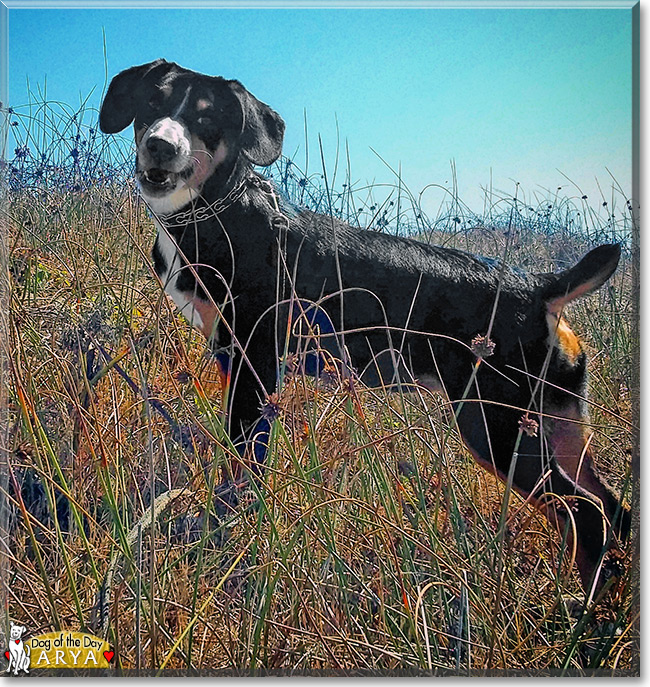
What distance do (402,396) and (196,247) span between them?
56cm

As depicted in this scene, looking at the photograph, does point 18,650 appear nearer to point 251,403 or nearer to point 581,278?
point 251,403

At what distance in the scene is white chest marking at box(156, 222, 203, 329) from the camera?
1.62 meters

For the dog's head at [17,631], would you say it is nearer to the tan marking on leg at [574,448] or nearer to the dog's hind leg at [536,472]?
the dog's hind leg at [536,472]

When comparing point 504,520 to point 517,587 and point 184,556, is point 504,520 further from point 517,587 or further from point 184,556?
point 184,556

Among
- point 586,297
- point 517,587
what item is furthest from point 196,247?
point 517,587

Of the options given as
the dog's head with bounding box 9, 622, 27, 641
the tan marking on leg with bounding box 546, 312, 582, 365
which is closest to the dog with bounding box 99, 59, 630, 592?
the tan marking on leg with bounding box 546, 312, 582, 365

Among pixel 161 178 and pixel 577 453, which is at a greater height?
pixel 161 178

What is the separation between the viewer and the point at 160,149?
1.56 meters

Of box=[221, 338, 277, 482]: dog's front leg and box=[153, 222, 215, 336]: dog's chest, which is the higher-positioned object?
box=[153, 222, 215, 336]: dog's chest

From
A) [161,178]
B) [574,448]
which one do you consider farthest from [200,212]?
[574,448]

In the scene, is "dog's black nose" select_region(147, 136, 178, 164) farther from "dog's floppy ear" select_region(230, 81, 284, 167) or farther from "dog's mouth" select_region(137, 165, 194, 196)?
"dog's floppy ear" select_region(230, 81, 284, 167)

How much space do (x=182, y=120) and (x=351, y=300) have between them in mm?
518

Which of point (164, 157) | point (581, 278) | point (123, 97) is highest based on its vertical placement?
point (123, 97)

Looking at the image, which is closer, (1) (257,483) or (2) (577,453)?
(1) (257,483)
